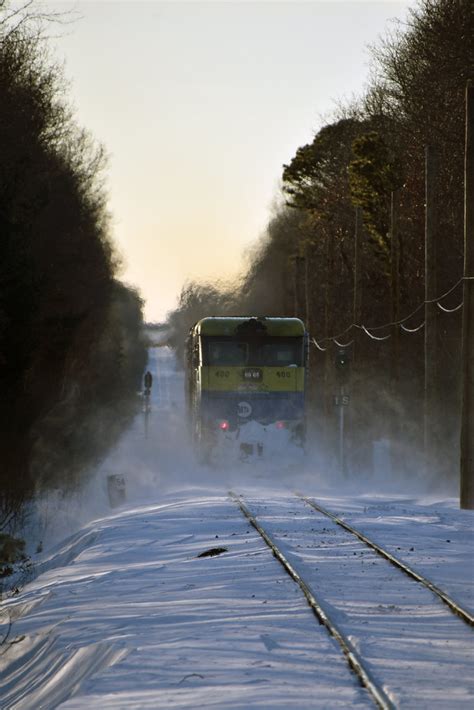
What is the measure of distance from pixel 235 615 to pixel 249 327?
19.6 metres

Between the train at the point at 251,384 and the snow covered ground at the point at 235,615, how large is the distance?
7915 mm

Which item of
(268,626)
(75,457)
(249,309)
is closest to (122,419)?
(249,309)

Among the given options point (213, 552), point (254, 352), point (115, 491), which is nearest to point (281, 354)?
point (254, 352)

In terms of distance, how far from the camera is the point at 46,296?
34.2 metres

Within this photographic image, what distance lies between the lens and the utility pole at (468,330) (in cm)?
2184

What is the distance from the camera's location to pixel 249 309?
89.6 metres

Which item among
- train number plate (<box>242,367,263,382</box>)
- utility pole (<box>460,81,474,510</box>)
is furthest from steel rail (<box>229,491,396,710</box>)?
train number plate (<box>242,367,263,382</box>)

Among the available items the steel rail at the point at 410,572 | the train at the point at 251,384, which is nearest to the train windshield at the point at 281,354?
the train at the point at 251,384

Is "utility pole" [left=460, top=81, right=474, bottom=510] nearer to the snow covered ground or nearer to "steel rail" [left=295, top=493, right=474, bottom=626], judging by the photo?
the snow covered ground

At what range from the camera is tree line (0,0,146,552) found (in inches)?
1093

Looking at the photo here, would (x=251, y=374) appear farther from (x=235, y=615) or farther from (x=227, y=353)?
(x=235, y=615)

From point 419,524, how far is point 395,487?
12.2 m

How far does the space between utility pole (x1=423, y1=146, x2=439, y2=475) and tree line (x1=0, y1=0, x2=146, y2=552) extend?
8.71 meters

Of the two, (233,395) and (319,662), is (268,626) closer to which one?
(319,662)
